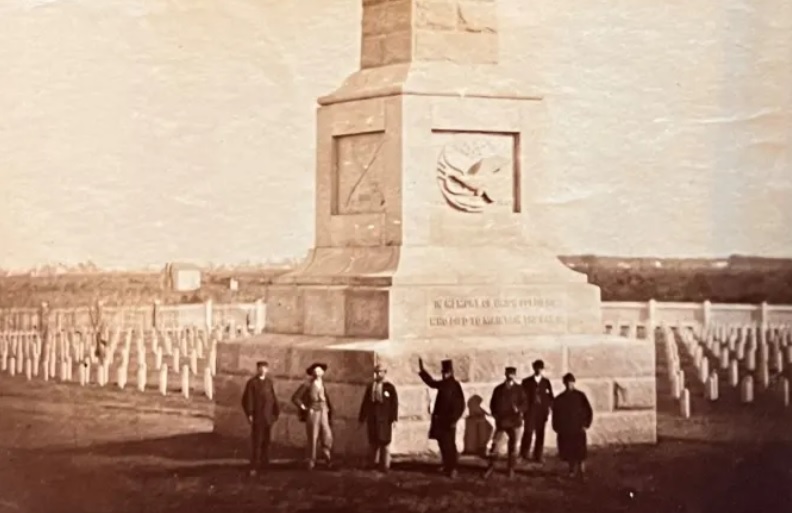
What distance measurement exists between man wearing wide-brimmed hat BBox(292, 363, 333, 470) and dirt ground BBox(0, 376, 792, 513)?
0.36 ft

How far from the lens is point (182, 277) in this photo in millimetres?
5406

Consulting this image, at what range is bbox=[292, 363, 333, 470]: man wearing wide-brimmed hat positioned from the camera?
5.20 m

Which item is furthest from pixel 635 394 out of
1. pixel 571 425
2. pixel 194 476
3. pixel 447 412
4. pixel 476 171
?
pixel 194 476

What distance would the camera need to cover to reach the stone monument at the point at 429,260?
5.26m

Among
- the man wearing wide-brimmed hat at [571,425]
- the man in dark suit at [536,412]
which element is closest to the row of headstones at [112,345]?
the man in dark suit at [536,412]

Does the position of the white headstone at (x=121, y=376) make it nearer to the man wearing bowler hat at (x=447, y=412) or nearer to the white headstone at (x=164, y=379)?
the white headstone at (x=164, y=379)

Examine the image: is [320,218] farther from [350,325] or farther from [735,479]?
[735,479]

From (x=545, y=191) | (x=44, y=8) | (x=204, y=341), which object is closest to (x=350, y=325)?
(x=204, y=341)

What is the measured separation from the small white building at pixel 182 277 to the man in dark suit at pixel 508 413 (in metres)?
1.44

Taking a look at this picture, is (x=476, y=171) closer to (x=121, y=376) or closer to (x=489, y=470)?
(x=489, y=470)

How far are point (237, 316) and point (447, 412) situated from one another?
109cm

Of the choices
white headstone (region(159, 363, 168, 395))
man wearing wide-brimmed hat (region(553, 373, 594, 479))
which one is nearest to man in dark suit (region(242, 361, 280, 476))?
white headstone (region(159, 363, 168, 395))

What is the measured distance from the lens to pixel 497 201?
555 centimetres

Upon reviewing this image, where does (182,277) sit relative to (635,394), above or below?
above
